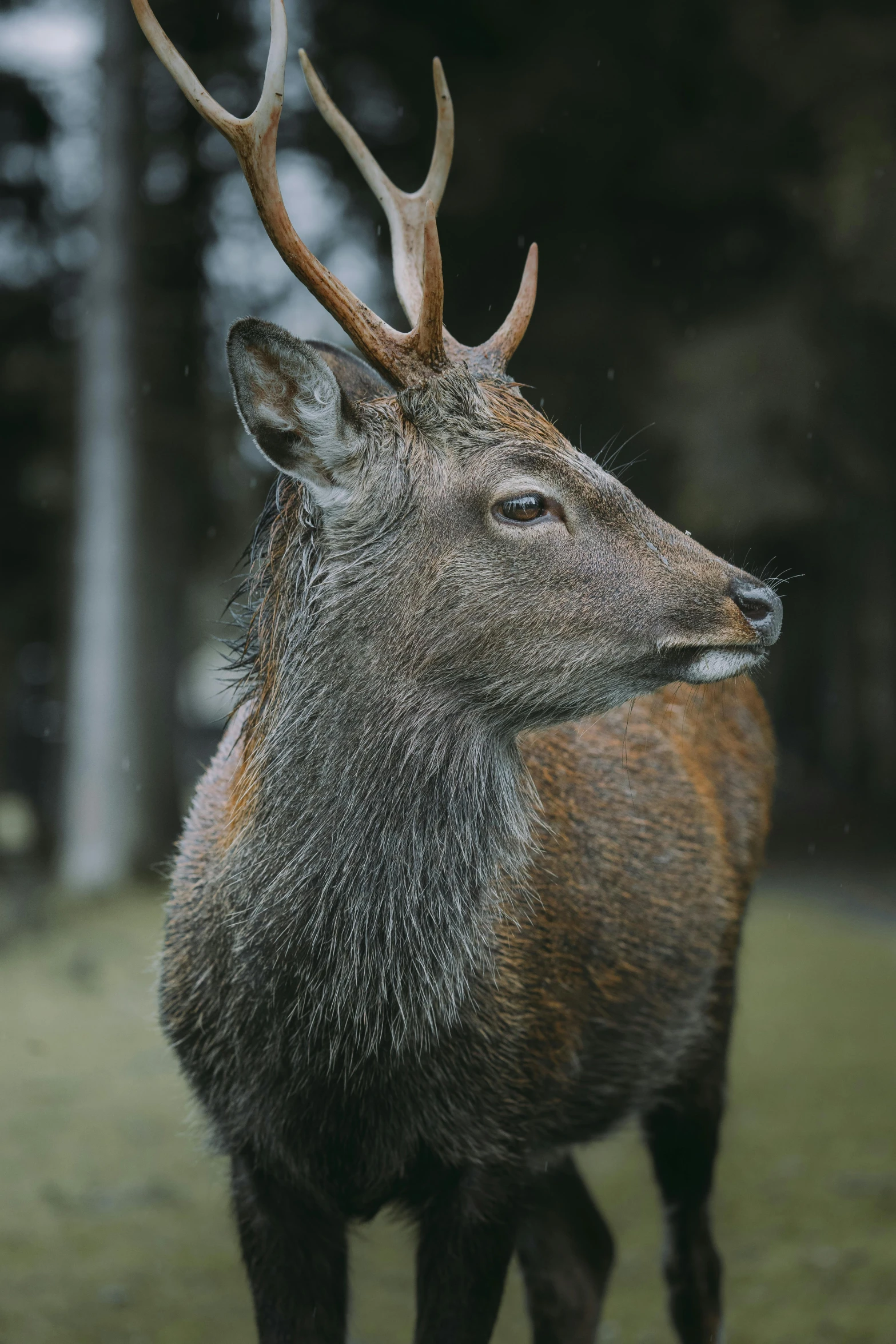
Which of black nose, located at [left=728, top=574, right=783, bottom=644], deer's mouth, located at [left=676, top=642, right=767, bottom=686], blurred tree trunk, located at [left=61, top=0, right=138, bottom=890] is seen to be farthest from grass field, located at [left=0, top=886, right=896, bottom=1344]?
blurred tree trunk, located at [left=61, top=0, right=138, bottom=890]

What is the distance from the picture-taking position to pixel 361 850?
2.83m

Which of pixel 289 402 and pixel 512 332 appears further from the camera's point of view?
pixel 512 332

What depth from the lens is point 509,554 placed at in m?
2.78

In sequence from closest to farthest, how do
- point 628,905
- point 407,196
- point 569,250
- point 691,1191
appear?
point 407,196 → point 628,905 → point 691,1191 → point 569,250

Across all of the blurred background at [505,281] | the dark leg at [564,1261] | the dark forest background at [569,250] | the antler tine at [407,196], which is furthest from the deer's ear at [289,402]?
the dark forest background at [569,250]

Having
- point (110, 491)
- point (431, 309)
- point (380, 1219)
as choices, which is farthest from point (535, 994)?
point (110, 491)

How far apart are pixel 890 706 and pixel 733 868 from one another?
35.0 ft

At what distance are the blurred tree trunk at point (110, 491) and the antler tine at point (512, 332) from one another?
27.7ft

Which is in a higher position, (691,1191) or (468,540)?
(468,540)

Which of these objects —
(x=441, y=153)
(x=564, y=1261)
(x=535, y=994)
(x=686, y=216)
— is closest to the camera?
(x=535, y=994)

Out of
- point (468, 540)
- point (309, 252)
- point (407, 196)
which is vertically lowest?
point (468, 540)

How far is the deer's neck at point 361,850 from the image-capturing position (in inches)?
111

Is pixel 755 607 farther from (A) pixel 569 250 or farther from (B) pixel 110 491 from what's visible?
(A) pixel 569 250

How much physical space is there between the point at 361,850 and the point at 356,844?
0.02 m
